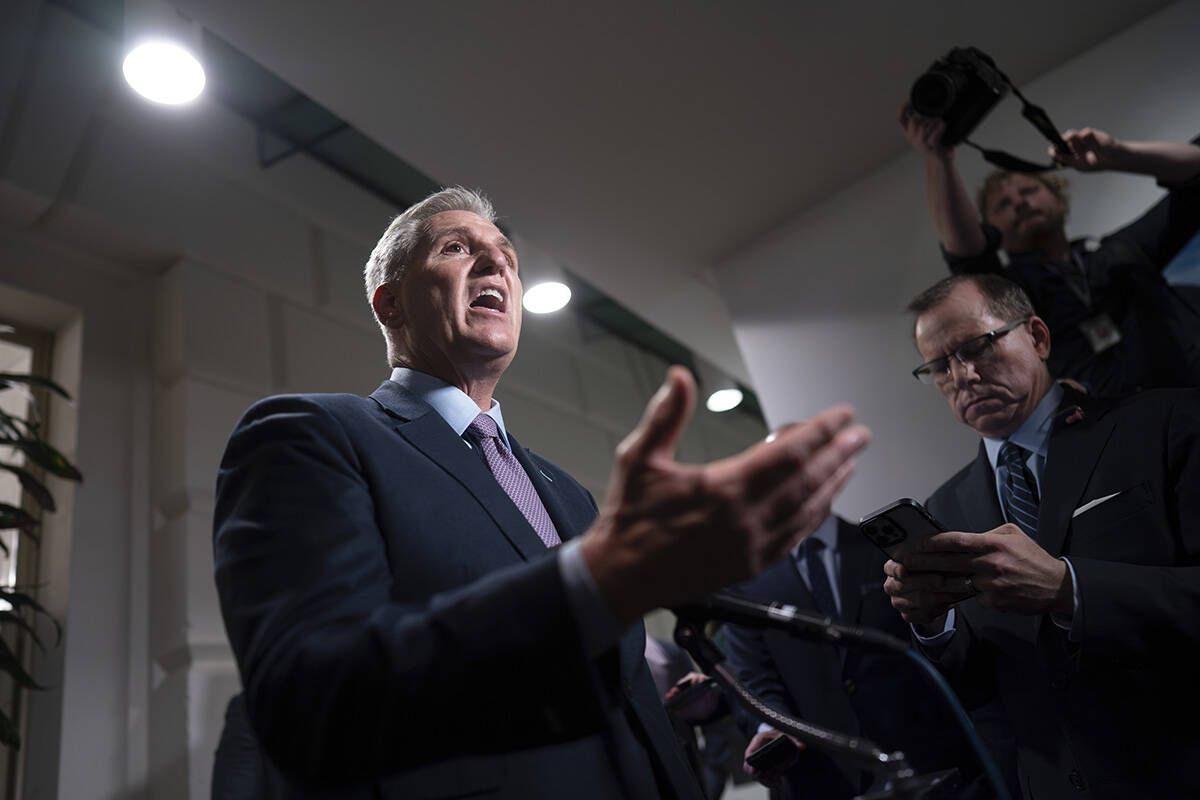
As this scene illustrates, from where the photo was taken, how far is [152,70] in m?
2.54

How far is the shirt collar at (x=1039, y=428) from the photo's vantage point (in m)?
1.40

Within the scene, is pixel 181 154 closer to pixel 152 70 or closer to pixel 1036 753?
pixel 152 70

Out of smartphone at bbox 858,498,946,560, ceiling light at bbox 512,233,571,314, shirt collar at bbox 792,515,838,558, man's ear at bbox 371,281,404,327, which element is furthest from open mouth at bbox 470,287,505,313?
ceiling light at bbox 512,233,571,314

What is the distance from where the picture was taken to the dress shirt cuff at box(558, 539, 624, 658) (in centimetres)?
63

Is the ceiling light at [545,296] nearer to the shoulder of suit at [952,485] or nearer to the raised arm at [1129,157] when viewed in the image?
the raised arm at [1129,157]

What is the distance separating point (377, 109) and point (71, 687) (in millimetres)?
2183

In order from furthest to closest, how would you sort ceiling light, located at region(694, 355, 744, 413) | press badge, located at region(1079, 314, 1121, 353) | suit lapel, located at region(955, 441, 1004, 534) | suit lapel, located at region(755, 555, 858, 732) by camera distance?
1. ceiling light, located at region(694, 355, 744, 413)
2. suit lapel, located at region(755, 555, 858, 732)
3. press badge, located at region(1079, 314, 1121, 353)
4. suit lapel, located at region(955, 441, 1004, 534)

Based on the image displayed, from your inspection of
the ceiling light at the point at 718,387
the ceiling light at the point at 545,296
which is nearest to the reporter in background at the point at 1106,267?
the ceiling light at the point at 545,296

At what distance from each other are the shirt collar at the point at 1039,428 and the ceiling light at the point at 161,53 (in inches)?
100

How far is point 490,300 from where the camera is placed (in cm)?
136

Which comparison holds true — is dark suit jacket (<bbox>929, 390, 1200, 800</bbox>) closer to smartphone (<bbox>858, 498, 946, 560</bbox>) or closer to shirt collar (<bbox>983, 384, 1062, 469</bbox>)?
shirt collar (<bbox>983, 384, 1062, 469</bbox>)

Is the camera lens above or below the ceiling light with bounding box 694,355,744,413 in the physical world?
below

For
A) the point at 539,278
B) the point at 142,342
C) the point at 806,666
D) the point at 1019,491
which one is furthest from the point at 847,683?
the point at 142,342

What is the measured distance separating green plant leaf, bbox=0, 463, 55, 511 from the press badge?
2.99 m
